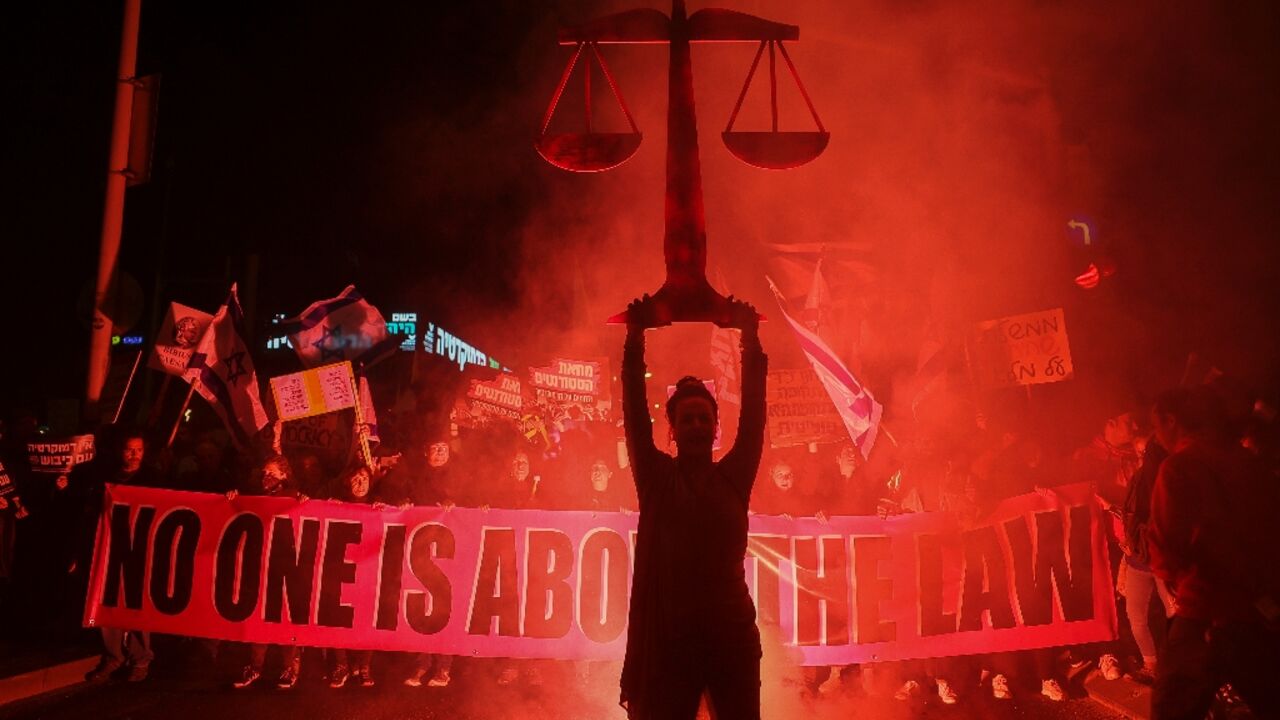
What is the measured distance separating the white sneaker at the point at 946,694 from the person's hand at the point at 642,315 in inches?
158

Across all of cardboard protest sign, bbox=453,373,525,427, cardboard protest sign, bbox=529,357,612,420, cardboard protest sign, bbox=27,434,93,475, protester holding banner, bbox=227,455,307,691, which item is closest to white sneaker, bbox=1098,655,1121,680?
protester holding banner, bbox=227,455,307,691

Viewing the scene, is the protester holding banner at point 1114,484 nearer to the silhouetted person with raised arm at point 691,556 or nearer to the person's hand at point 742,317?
the person's hand at point 742,317

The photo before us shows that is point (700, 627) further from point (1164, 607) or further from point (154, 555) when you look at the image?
point (154, 555)

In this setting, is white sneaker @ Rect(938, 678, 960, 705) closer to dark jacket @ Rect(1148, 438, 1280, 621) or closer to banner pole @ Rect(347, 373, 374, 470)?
dark jacket @ Rect(1148, 438, 1280, 621)

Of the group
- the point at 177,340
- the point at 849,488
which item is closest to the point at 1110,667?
the point at 849,488

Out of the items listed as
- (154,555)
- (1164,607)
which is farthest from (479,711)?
Result: (1164,607)

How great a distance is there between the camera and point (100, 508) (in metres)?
5.74

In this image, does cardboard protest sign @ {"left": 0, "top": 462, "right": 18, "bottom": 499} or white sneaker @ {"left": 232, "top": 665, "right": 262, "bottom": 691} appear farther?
cardboard protest sign @ {"left": 0, "top": 462, "right": 18, "bottom": 499}

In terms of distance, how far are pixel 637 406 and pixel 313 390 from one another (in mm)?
5809

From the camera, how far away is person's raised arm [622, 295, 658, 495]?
101 inches

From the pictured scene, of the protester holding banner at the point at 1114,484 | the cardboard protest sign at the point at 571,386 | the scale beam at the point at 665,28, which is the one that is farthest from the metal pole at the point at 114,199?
the protester holding banner at the point at 1114,484

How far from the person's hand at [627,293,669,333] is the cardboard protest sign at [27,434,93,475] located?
5.84 metres

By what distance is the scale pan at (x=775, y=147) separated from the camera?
11.9 feet

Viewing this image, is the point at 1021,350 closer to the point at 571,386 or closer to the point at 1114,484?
the point at 1114,484
